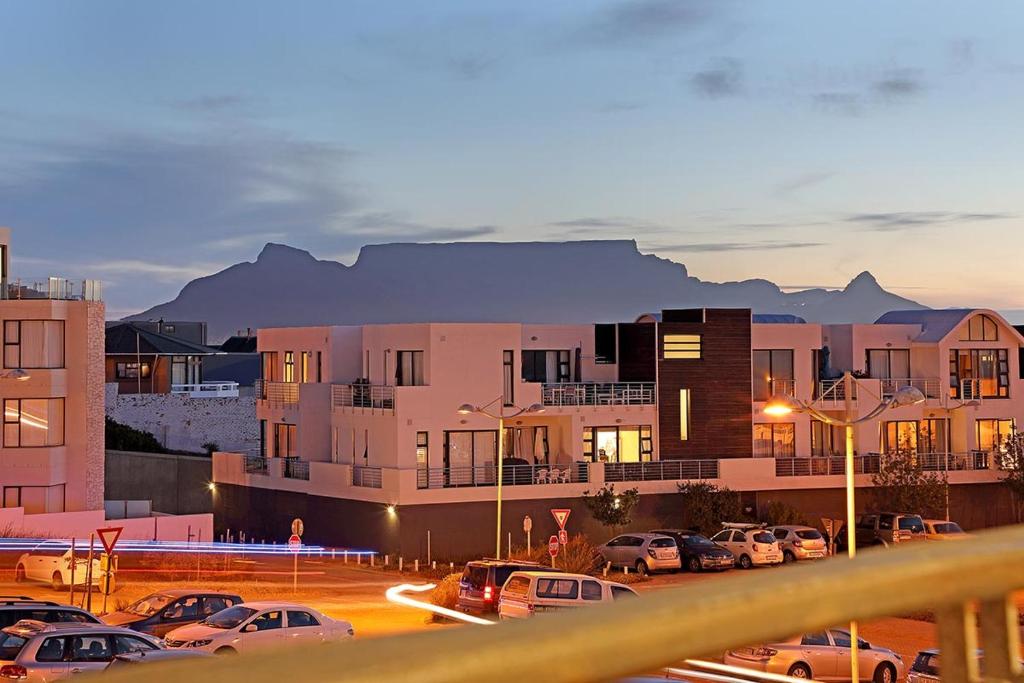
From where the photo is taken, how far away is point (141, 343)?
95.2 metres

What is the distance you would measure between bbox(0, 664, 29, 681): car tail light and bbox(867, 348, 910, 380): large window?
144 feet

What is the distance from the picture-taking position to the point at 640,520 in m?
51.7

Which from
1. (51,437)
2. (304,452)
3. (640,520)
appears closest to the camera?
(51,437)

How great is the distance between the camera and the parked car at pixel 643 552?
44906 millimetres

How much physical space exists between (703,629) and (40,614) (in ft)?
84.7

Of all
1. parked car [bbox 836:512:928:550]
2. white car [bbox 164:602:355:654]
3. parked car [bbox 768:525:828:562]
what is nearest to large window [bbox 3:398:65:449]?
white car [bbox 164:602:355:654]

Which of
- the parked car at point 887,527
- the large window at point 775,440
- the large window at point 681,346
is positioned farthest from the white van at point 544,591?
the large window at point 775,440

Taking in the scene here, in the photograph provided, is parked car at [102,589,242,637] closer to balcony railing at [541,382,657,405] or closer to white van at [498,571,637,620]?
white van at [498,571,637,620]

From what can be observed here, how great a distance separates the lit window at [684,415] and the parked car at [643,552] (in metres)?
8.31

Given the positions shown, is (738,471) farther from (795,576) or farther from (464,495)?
(795,576)

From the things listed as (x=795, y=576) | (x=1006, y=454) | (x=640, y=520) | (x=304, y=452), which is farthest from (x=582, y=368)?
(x=795, y=576)

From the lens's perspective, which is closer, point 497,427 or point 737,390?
point 497,427

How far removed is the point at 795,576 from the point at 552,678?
0.42 meters

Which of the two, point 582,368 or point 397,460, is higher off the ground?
point 582,368
